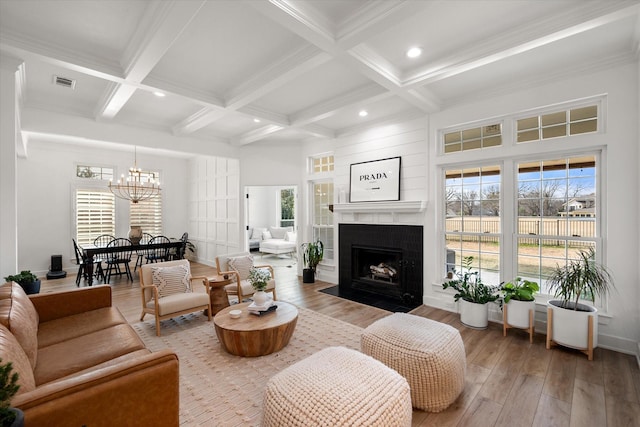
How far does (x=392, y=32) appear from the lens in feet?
8.48

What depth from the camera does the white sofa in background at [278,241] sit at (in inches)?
360

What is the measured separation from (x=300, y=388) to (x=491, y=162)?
3.71m

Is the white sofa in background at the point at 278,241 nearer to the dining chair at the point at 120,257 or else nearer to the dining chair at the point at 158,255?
the dining chair at the point at 158,255

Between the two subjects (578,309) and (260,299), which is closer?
(578,309)

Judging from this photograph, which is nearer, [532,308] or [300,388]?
[300,388]

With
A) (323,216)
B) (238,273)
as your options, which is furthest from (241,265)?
(323,216)

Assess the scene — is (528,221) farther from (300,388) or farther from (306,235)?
(306,235)

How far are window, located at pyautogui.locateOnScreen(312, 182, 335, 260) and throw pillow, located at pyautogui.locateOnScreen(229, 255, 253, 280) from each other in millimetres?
1918

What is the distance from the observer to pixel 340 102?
4.04m

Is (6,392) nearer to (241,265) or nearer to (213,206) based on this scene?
(241,265)

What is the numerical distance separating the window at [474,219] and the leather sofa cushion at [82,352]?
13.2 ft

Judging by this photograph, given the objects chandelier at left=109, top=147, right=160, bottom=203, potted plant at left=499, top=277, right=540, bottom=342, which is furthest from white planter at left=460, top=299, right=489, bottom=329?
chandelier at left=109, top=147, right=160, bottom=203

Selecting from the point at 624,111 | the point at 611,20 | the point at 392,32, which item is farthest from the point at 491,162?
the point at 392,32

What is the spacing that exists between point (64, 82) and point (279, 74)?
8.91 ft
